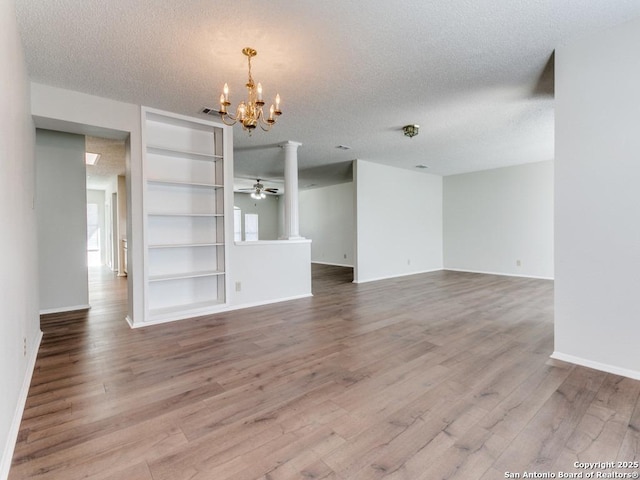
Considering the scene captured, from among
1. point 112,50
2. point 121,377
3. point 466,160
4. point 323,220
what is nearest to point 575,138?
point 112,50

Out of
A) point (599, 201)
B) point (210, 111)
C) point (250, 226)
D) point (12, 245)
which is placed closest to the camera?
point (12, 245)

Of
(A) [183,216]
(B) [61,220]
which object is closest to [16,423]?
(A) [183,216]

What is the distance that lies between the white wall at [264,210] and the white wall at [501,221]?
20.4 feet

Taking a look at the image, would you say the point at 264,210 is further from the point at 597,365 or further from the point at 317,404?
the point at 597,365

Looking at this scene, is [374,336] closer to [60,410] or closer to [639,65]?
[60,410]

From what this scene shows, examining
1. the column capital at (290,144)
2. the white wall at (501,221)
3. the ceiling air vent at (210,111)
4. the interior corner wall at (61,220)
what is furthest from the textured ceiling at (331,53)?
the white wall at (501,221)

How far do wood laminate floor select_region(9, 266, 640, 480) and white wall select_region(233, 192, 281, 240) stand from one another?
817cm

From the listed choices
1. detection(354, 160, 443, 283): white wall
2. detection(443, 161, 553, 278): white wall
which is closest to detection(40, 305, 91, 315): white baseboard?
detection(354, 160, 443, 283): white wall

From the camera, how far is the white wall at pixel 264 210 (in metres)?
11.4

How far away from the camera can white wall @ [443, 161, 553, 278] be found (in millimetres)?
6586

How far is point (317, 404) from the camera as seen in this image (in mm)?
1908

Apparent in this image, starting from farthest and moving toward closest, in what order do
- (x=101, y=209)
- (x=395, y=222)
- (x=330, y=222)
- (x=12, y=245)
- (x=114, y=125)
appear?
(x=101, y=209), (x=330, y=222), (x=395, y=222), (x=114, y=125), (x=12, y=245)

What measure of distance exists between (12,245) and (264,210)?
9988 mm

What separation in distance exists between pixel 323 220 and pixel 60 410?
853cm
